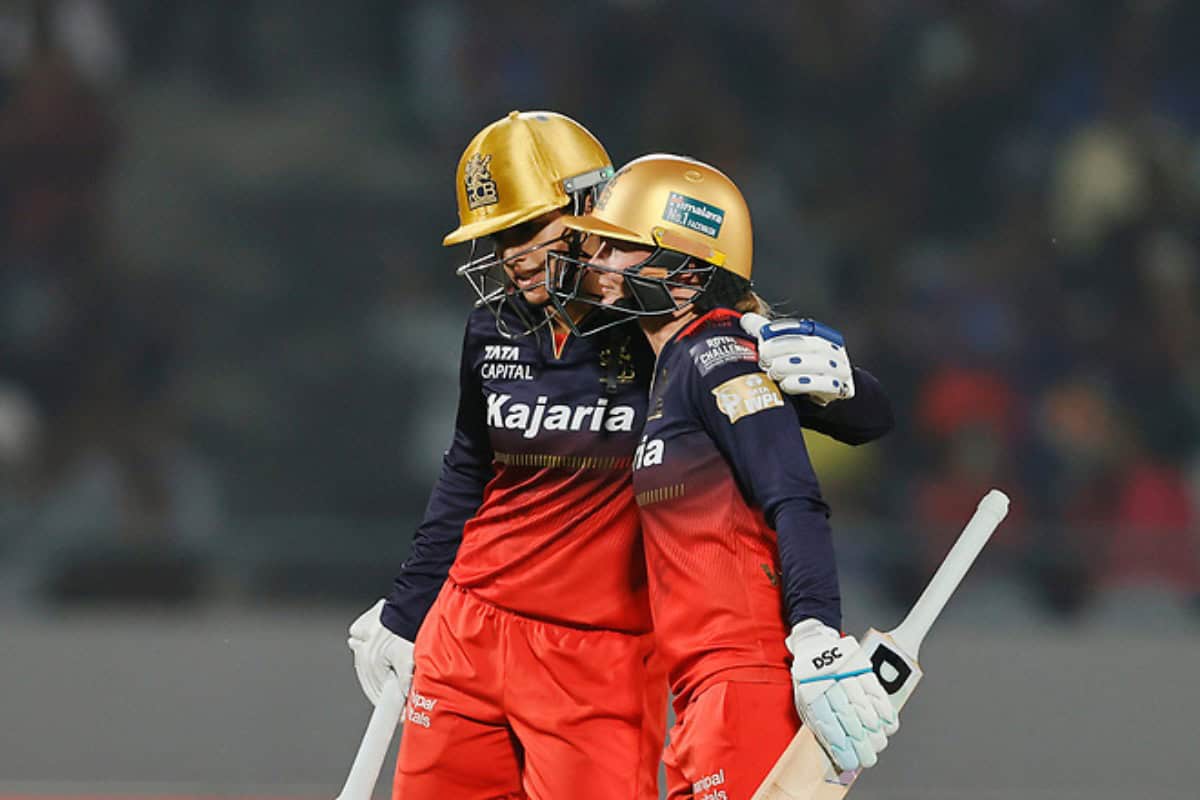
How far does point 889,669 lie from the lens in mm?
2666

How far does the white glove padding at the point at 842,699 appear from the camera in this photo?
2500mm

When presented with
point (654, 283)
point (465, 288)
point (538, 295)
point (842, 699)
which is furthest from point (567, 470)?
point (465, 288)

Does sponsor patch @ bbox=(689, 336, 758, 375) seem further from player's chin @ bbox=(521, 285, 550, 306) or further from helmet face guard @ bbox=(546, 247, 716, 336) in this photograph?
player's chin @ bbox=(521, 285, 550, 306)

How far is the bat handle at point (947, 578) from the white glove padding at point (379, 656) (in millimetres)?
1059

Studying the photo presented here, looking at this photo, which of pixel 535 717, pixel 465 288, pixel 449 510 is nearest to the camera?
pixel 535 717

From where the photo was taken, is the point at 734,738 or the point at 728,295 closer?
the point at 734,738

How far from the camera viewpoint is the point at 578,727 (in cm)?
306

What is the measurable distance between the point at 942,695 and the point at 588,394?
12.4 ft

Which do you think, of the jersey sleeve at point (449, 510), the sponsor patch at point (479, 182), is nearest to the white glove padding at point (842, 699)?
the jersey sleeve at point (449, 510)

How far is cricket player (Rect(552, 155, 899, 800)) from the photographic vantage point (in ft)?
8.46

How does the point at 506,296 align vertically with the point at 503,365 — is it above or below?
above

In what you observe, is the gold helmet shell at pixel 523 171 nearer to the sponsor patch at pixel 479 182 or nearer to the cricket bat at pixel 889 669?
the sponsor patch at pixel 479 182

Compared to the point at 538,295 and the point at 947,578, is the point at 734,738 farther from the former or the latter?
the point at 538,295

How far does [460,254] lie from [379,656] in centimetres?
629
